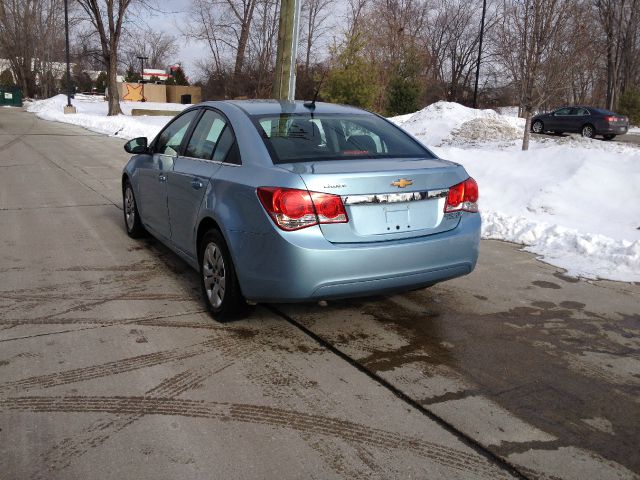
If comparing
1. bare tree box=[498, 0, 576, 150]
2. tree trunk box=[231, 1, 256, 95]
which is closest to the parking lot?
bare tree box=[498, 0, 576, 150]

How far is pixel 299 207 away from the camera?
11.6 ft

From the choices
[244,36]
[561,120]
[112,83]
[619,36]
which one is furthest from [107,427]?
[619,36]

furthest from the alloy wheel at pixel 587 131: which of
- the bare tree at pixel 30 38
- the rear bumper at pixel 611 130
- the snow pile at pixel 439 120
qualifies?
the bare tree at pixel 30 38

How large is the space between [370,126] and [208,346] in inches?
85.2

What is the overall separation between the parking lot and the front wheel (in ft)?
71.7

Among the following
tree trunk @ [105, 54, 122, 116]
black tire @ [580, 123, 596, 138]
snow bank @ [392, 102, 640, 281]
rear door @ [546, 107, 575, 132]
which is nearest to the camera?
snow bank @ [392, 102, 640, 281]

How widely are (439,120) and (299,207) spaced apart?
20.0m

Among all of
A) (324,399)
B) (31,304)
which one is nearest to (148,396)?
(324,399)

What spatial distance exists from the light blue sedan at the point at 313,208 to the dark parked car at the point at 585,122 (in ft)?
74.7

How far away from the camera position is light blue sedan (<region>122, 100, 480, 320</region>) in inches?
140

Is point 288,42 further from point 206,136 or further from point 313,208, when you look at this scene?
point 313,208

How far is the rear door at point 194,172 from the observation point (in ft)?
14.5

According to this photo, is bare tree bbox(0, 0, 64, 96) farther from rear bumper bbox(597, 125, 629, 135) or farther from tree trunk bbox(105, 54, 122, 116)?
rear bumper bbox(597, 125, 629, 135)

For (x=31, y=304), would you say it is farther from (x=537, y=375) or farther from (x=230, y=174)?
(x=537, y=375)
